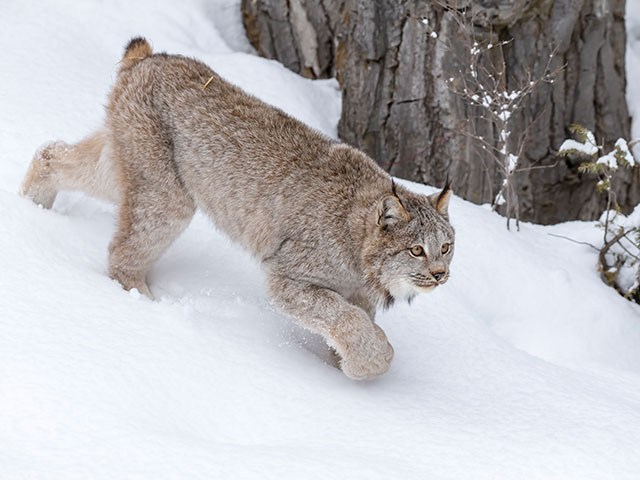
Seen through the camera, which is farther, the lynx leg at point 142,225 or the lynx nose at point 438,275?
the lynx leg at point 142,225

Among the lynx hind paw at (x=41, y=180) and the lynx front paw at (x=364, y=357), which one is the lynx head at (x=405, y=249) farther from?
the lynx hind paw at (x=41, y=180)

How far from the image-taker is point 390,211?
3.64 m

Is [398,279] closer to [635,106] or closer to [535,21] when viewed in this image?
[535,21]

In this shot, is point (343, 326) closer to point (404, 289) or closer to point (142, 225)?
point (404, 289)

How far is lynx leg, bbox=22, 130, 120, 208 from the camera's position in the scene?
4531 mm

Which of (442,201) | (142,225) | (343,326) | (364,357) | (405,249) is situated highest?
(442,201)

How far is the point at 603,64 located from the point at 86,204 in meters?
4.52

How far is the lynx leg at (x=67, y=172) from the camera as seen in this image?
178 inches

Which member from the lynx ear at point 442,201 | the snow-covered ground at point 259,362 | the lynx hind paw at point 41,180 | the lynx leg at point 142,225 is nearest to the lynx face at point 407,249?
the lynx ear at point 442,201

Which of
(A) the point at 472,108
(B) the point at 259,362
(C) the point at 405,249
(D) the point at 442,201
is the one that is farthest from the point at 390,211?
(A) the point at 472,108

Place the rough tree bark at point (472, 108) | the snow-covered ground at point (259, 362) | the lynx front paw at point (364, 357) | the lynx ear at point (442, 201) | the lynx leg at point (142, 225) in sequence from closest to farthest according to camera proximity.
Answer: the snow-covered ground at point (259, 362) → the lynx front paw at point (364, 357) → the lynx ear at point (442, 201) → the lynx leg at point (142, 225) → the rough tree bark at point (472, 108)

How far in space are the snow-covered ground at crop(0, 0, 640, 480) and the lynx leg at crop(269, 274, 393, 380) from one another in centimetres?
16

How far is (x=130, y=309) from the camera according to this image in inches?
144

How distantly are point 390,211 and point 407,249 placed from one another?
211mm
